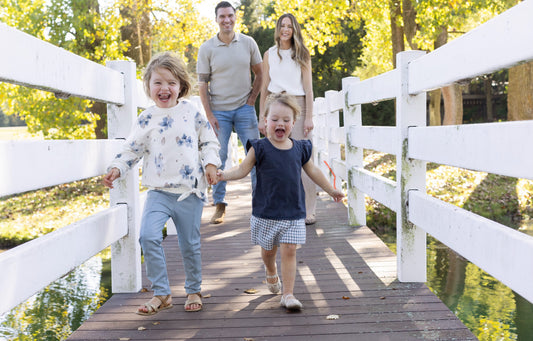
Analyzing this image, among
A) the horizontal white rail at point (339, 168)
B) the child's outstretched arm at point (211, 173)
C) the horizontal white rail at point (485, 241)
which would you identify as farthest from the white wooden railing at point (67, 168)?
the horizontal white rail at point (339, 168)

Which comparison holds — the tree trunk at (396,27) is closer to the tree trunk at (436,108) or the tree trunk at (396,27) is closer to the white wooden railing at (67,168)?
the tree trunk at (436,108)

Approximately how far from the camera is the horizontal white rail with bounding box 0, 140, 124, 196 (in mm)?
2322

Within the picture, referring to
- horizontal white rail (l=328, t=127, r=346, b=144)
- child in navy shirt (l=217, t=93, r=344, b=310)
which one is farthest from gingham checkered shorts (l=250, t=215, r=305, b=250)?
horizontal white rail (l=328, t=127, r=346, b=144)

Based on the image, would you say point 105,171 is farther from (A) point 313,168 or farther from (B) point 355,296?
(B) point 355,296

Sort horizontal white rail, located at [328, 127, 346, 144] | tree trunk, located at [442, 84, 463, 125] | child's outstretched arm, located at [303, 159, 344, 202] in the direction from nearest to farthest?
child's outstretched arm, located at [303, 159, 344, 202], horizontal white rail, located at [328, 127, 346, 144], tree trunk, located at [442, 84, 463, 125]

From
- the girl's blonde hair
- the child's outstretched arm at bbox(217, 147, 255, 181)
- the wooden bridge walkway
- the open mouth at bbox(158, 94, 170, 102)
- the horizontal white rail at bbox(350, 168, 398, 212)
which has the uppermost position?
the girl's blonde hair

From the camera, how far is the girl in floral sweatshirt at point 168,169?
3426 millimetres

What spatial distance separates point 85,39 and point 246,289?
12429 millimetres

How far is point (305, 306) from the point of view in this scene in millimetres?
3486

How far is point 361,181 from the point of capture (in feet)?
18.5

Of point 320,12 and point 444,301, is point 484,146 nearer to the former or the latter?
point 444,301

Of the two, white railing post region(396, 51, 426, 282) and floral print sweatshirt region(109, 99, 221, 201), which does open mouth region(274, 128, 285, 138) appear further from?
white railing post region(396, 51, 426, 282)

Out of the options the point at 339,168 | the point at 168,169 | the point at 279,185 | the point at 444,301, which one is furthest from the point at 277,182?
the point at 339,168

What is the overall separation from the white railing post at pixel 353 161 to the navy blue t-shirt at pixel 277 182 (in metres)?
2.60
